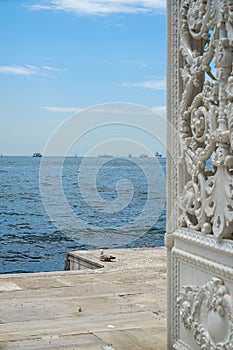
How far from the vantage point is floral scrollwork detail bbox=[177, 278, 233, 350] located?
348 centimetres

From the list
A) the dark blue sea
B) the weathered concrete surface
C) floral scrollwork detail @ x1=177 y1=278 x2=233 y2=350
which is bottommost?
the dark blue sea

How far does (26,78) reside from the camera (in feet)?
188

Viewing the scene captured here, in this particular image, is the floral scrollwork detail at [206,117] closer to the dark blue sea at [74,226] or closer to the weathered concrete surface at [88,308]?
the weathered concrete surface at [88,308]

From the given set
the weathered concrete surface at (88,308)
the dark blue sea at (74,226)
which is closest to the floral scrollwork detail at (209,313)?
the weathered concrete surface at (88,308)

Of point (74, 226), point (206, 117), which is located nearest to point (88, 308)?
point (206, 117)

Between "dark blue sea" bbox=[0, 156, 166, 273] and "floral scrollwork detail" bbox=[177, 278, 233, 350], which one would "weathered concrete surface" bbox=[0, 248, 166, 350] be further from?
"dark blue sea" bbox=[0, 156, 166, 273]

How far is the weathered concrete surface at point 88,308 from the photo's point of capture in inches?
186

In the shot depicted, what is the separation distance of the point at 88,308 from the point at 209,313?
7.47 feet

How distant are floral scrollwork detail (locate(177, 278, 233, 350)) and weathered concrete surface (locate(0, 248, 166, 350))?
2.34ft

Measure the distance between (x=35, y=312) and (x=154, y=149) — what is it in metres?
1.68

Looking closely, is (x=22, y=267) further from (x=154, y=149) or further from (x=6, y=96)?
(x=6, y=96)

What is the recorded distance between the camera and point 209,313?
3656 mm

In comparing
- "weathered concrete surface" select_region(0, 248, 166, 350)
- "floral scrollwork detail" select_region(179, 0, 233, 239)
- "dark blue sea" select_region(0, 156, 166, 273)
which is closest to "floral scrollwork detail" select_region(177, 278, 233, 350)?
"floral scrollwork detail" select_region(179, 0, 233, 239)

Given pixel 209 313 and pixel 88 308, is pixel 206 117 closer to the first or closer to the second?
pixel 209 313
